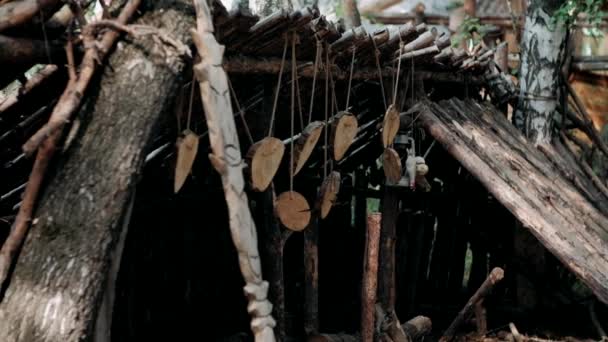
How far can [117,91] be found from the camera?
2.34m

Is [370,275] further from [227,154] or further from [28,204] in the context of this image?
[28,204]

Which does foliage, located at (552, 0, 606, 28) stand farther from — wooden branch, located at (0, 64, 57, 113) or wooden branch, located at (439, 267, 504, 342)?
wooden branch, located at (0, 64, 57, 113)

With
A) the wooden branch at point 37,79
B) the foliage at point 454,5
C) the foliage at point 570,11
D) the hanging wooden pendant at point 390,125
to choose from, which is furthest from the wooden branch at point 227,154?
the foliage at point 454,5

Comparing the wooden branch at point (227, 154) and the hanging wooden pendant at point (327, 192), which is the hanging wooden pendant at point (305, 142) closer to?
the hanging wooden pendant at point (327, 192)

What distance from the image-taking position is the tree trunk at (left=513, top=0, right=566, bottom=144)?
654 centimetres

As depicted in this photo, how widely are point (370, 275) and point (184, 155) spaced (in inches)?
64.6

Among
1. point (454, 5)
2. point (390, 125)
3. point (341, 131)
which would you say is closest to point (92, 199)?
point (341, 131)

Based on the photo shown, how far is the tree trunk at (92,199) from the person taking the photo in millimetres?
2189

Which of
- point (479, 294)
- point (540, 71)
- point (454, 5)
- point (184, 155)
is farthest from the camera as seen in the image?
point (454, 5)

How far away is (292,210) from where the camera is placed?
139 inches

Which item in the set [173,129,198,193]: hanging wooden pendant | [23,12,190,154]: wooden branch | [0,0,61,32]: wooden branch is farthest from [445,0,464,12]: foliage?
[0,0,61,32]: wooden branch

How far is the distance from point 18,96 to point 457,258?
14.6ft

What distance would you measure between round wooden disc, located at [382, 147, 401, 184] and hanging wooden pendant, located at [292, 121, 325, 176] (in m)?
0.98

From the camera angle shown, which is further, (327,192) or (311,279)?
(311,279)
